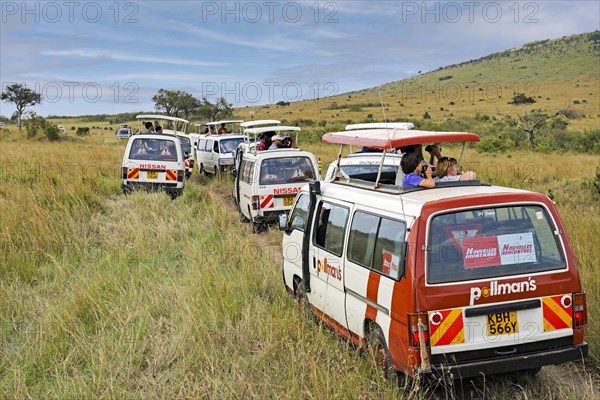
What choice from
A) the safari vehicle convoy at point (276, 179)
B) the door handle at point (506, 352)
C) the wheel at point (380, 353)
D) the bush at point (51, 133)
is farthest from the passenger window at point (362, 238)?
the bush at point (51, 133)

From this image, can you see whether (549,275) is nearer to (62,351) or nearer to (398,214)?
(398,214)

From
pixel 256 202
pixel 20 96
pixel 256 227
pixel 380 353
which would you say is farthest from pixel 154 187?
pixel 20 96

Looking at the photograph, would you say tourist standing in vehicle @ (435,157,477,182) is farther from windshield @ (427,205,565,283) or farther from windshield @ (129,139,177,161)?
windshield @ (129,139,177,161)

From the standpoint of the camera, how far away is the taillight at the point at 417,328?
4.37 m

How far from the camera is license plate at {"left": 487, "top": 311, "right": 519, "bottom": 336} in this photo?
4.50 meters

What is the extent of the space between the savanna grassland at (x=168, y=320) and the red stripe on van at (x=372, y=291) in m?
0.38

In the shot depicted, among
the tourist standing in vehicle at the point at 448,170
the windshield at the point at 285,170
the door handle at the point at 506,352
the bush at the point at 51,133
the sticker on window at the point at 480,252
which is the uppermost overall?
the bush at the point at 51,133

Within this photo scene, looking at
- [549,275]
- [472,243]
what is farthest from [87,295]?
[549,275]

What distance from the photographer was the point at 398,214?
4.79 metres

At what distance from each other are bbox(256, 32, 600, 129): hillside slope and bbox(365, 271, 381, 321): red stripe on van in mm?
51475

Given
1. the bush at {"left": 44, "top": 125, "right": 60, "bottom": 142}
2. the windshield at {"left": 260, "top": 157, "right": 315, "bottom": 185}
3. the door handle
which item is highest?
the bush at {"left": 44, "top": 125, "right": 60, "bottom": 142}

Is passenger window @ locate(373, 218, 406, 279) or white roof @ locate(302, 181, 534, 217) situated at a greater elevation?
white roof @ locate(302, 181, 534, 217)

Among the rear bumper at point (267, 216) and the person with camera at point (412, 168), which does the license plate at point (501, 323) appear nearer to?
the person with camera at point (412, 168)

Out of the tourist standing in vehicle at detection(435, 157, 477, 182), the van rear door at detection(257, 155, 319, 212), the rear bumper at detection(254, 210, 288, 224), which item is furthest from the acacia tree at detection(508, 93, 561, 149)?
the tourist standing in vehicle at detection(435, 157, 477, 182)
